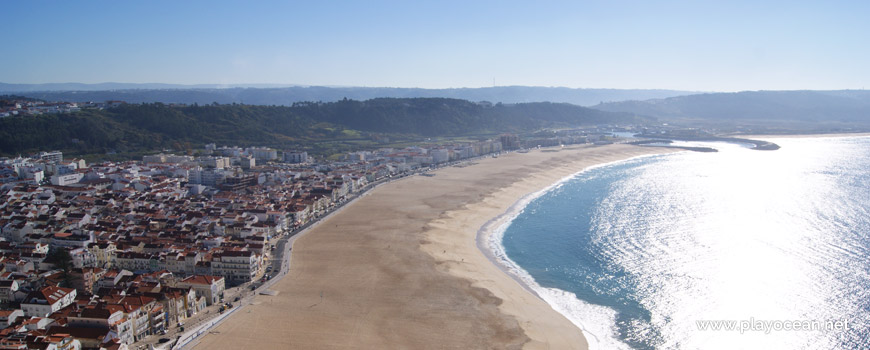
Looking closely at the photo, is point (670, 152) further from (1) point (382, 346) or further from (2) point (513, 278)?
(1) point (382, 346)

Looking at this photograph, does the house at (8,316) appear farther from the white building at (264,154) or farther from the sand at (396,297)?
the white building at (264,154)

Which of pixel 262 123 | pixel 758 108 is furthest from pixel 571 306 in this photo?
pixel 758 108

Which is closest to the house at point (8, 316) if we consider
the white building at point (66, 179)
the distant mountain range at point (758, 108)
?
the white building at point (66, 179)

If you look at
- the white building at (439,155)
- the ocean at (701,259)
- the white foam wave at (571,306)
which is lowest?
the white foam wave at (571,306)

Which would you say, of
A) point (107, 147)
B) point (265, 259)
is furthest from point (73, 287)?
point (107, 147)

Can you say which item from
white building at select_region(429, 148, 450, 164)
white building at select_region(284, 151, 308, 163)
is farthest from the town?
white building at select_region(429, 148, 450, 164)

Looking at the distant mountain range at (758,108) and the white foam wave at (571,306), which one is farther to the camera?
the distant mountain range at (758,108)
